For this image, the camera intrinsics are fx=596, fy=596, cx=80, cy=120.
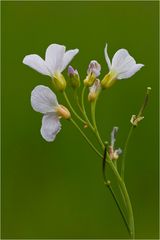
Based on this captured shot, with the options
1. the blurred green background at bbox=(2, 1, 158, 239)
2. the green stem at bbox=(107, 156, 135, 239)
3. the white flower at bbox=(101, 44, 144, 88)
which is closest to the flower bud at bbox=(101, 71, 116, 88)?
the white flower at bbox=(101, 44, 144, 88)

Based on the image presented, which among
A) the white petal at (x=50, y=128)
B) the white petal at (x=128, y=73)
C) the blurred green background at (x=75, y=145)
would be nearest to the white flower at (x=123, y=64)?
the white petal at (x=128, y=73)

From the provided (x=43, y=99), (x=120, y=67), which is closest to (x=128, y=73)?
(x=120, y=67)

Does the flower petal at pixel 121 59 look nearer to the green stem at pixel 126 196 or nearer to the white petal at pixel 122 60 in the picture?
the white petal at pixel 122 60

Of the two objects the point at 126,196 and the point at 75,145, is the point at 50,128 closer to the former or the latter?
the point at 126,196

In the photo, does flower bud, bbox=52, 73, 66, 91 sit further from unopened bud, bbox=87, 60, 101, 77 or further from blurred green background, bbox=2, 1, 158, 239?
blurred green background, bbox=2, 1, 158, 239

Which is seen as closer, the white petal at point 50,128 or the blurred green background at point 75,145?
the white petal at point 50,128

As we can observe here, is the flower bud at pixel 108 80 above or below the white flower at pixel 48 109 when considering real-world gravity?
above
